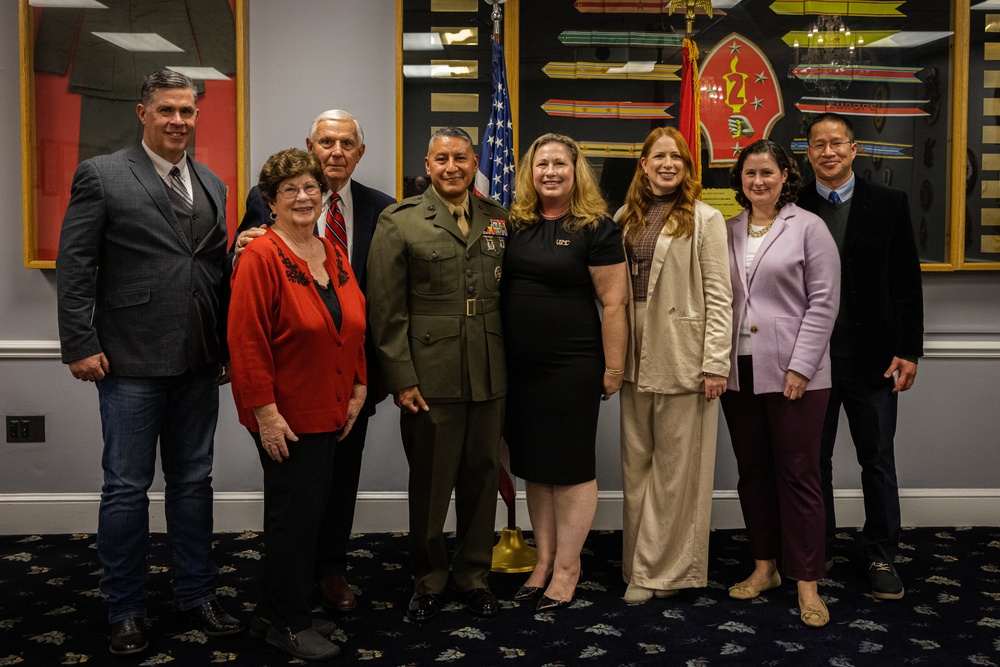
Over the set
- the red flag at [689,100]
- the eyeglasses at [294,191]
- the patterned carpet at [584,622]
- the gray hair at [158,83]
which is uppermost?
the red flag at [689,100]

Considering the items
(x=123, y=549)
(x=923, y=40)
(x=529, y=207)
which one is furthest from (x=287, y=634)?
(x=923, y=40)

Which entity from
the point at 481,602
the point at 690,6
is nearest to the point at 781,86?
the point at 690,6

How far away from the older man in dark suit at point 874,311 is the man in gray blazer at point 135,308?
7.38ft

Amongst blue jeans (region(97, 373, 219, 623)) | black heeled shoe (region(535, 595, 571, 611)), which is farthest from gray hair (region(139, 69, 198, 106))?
black heeled shoe (region(535, 595, 571, 611))

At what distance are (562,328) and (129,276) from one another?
1.38 m

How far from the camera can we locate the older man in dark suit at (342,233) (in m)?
2.80

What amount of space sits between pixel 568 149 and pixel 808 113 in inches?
58.7

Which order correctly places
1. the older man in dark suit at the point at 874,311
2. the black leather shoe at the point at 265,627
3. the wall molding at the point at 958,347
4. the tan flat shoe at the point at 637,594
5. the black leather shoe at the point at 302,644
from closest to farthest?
the black leather shoe at the point at 302,644
the black leather shoe at the point at 265,627
the tan flat shoe at the point at 637,594
the older man in dark suit at the point at 874,311
the wall molding at the point at 958,347

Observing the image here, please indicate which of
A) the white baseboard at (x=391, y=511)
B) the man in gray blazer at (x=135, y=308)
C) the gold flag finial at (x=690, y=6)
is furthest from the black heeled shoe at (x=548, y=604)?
the gold flag finial at (x=690, y=6)

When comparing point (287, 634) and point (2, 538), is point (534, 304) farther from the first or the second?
point (2, 538)

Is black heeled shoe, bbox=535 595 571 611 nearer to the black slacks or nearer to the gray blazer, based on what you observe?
the black slacks

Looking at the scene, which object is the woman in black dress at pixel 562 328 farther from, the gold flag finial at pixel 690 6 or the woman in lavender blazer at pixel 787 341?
the gold flag finial at pixel 690 6

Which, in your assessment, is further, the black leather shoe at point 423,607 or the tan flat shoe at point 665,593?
the tan flat shoe at point 665,593

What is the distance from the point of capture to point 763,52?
12.2ft
